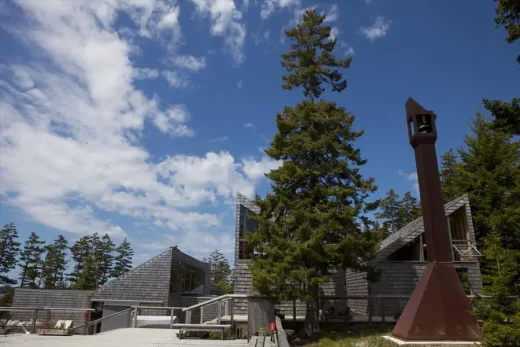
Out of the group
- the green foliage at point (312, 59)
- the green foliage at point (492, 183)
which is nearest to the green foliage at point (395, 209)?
the green foliage at point (492, 183)

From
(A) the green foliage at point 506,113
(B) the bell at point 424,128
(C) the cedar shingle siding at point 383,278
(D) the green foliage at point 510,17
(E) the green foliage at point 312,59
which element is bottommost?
(C) the cedar shingle siding at point 383,278

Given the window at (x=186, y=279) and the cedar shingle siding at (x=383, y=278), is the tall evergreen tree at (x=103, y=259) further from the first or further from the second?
the cedar shingle siding at (x=383, y=278)

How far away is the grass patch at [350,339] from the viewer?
10215mm

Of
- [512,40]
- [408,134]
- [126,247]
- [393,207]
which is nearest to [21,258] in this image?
[126,247]

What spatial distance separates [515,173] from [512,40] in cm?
1378

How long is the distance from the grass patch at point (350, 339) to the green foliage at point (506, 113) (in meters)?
6.44

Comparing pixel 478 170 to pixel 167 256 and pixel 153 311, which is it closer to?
pixel 167 256

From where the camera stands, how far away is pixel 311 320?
12.5 meters

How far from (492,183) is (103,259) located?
38467 mm

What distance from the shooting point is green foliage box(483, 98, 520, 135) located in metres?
9.83

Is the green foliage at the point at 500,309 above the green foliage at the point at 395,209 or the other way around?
the other way around

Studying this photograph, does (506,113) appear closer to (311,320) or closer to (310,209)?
(310,209)

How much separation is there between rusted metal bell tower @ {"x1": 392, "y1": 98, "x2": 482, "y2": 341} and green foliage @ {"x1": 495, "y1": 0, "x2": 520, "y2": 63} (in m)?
3.30

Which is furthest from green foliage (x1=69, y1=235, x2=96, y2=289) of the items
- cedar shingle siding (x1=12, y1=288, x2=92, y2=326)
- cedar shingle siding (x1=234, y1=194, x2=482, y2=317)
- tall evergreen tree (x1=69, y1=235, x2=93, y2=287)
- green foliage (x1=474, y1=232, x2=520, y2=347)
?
green foliage (x1=474, y1=232, x2=520, y2=347)
